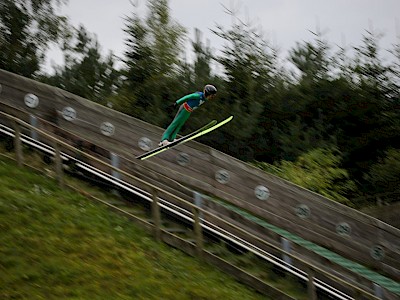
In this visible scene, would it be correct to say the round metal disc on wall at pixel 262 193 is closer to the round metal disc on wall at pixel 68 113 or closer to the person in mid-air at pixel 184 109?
the person in mid-air at pixel 184 109

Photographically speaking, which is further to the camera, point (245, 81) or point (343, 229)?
point (245, 81)

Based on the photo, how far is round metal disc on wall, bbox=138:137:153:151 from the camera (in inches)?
547

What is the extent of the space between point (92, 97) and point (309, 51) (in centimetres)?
1081

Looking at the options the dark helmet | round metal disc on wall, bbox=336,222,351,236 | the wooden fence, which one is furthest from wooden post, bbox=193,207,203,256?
round metal disc on wall, bbox=336,222,351,236

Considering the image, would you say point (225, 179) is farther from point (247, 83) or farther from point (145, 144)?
point (247, 83)

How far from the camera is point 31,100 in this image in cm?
1355

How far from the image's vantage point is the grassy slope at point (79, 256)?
7410 mm

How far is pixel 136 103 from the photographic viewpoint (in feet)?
75.9

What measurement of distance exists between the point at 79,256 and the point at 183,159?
5.81 metres

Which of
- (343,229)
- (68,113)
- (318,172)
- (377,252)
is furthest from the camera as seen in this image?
(318,172)

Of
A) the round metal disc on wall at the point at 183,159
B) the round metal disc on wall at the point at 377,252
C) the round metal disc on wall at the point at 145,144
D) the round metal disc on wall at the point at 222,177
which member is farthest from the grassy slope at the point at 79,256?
the round metal disc on wall at the point at 377,252

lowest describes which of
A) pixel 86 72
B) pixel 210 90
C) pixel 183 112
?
pixel 86 72

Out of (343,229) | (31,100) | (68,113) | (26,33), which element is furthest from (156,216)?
(26,33)

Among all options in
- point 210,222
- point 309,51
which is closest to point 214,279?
point 210,222
